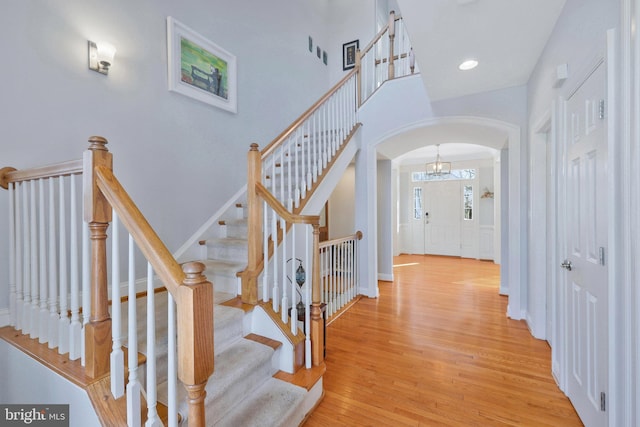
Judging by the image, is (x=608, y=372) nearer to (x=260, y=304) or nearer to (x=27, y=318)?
(x=260, y=304)

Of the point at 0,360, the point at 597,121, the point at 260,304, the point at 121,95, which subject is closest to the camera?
the point at 597,121

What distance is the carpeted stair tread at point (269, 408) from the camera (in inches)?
59.2

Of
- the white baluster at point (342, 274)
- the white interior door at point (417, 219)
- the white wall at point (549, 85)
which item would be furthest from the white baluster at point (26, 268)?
the white interior door at point (417, 219)

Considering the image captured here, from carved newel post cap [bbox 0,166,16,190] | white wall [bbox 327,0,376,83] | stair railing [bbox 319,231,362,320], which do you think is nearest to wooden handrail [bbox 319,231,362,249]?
stair railing [bbox 319,231,362,320]

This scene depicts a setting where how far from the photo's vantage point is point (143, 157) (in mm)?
2479

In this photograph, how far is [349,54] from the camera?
5.43 metres

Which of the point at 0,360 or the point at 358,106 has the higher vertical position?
the point at 358,106

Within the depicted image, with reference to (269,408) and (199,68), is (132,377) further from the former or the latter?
(199,68)

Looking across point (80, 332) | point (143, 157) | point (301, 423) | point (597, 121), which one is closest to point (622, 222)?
point (597, 121)

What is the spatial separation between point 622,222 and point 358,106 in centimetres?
358

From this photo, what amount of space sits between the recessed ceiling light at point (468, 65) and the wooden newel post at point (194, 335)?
2893mm

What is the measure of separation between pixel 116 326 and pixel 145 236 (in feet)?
1.38

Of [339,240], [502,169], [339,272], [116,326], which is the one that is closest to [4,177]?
[116,326]

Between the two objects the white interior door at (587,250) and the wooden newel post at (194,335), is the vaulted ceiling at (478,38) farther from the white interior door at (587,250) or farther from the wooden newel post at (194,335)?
the wooden newel post at (194,335)
